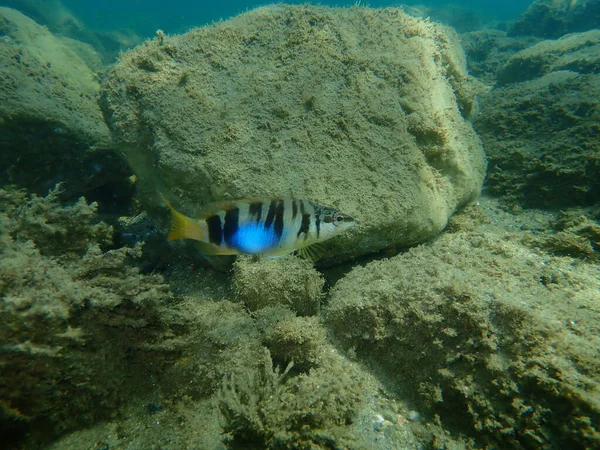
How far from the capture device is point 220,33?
4617mm

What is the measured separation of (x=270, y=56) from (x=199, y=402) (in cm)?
428

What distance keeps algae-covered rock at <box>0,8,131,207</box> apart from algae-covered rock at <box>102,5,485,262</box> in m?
1.51

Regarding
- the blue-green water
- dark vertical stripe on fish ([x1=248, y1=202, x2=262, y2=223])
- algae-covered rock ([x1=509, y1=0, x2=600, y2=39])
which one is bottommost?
dark vertical stripe on fish ([x1=248, y1=202, x2=262, y2=223])

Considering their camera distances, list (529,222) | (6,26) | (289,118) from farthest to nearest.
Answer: (6,26)
(529,222)
(289,118)

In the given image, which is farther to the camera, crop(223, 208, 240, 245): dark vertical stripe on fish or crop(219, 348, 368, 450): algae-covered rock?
crop(219, 348, 368, 450): algae-covered rock

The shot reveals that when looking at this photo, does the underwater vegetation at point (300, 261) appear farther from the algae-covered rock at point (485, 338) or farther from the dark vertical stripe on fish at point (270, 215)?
the dark vertical stripe on fish at point (270, 215)

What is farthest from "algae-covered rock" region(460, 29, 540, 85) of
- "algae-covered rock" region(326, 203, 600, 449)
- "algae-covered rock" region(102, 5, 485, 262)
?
"algae-covered rock" region(326, 203, 600, 449)

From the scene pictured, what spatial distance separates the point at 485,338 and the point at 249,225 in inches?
83.1

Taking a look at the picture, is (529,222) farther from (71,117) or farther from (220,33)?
(71,117)

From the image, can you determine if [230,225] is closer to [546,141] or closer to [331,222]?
[331,222]

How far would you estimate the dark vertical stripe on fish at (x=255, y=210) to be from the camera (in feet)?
6.52

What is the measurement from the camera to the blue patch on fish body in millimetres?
1970

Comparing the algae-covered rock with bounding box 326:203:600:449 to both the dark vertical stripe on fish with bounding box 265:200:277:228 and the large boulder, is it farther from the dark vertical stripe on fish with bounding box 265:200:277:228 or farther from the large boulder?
the large boulder

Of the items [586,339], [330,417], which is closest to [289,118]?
[330,417]
